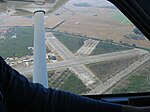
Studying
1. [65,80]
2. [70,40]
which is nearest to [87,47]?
[70,40]

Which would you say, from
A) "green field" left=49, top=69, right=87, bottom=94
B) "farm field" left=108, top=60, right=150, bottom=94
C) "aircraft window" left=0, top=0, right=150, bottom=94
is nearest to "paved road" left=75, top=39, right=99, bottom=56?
"aircraft window" left=0, top=0, right=150, bottom=94

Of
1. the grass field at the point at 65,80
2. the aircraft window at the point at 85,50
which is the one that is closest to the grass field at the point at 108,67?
the aircraft window at the point at 85,50

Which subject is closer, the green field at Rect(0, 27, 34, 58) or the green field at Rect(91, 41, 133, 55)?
the green field at Rect(0, 27, 34, 58)

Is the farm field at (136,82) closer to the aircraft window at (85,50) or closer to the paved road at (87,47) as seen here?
the aircraft window at (85,50)

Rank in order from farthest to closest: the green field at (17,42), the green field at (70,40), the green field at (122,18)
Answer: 1. the green field at (70,40)
2. the green field at (17,42)
3. the green field at (122,18)

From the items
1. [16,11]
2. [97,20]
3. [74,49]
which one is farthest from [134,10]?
[16,11]

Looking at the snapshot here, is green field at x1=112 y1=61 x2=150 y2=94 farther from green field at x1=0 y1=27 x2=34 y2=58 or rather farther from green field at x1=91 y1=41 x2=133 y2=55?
green field at x1=0 y1=27 x2=34 y2=58

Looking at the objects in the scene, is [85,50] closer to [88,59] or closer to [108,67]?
[88,59]
